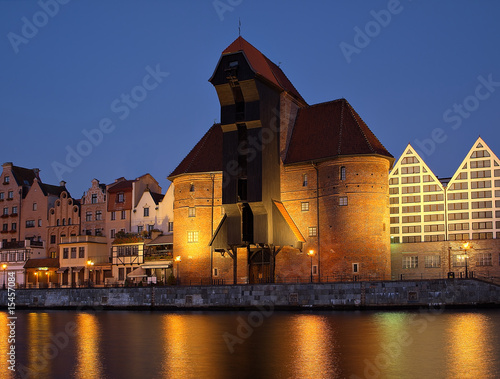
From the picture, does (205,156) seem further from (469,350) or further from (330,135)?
(469,350)

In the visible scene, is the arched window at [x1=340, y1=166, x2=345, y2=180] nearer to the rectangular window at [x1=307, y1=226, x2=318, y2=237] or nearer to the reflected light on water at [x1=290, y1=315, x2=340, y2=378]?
the rectangular window at [x1=307, y1=226, x2=318, y2=237]

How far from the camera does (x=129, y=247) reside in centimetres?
7225

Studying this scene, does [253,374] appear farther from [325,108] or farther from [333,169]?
[325,108]

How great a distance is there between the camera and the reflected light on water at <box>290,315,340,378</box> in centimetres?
2248

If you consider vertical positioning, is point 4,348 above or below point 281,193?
below

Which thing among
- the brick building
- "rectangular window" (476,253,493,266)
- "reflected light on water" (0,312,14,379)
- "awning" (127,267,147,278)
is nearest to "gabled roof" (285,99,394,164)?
the brick building

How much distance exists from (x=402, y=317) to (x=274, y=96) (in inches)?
1037

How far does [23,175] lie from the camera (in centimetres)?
8894

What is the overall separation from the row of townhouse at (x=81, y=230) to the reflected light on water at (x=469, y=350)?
3954 centimetres

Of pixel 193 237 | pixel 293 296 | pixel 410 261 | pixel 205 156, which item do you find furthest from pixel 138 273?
pixel 410 261

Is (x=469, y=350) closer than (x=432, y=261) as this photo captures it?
Yes

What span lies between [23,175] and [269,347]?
226 feet

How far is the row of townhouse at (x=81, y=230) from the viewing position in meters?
72.9

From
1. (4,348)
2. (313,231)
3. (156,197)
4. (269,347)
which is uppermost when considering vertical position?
(156,197)
